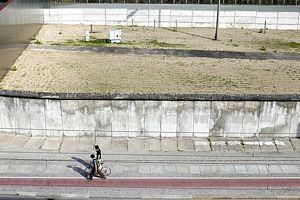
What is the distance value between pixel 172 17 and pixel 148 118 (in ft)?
80.8

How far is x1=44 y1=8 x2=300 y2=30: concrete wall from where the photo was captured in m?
44.6

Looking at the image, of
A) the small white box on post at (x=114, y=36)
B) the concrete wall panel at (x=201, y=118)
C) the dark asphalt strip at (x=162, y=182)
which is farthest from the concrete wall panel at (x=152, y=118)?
the small white box on post at (x=114, y=36)

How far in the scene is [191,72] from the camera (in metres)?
31.7

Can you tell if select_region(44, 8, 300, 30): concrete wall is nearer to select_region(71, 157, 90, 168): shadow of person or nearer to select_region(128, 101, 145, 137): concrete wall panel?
select_region(128, 101, 145, 137): concrete wall panel

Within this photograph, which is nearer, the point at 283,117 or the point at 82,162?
the point at 82,162

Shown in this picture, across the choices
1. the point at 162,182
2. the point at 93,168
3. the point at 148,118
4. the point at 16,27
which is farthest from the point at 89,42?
the point at 162,182

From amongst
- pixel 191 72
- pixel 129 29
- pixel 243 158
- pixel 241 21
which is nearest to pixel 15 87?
pixel 191 72

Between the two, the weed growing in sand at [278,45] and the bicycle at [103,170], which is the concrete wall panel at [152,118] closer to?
the bicycle at [103,170]

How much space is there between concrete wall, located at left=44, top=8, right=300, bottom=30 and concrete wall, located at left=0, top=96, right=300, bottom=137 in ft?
79.5

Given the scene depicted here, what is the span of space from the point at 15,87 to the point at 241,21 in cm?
2506

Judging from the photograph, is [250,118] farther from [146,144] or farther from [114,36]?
[114,36]

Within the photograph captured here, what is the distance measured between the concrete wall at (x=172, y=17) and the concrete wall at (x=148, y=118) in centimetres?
2424

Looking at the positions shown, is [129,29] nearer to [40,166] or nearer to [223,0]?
[223,0]

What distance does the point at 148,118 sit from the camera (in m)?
22.0
